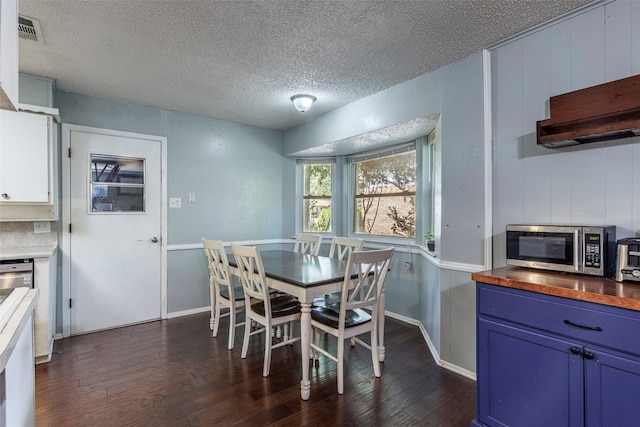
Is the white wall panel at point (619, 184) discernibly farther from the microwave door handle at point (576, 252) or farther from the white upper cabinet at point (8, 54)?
the white upper cabinet at point (8, 54)

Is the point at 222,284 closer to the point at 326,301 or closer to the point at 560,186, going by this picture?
the point at 326,301

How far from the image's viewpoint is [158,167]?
12.4ft

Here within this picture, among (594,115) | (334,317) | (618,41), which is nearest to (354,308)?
(334,317)

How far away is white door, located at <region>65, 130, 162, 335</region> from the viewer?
10.9 feet

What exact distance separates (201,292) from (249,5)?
3.30 meters

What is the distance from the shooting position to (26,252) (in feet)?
8.90

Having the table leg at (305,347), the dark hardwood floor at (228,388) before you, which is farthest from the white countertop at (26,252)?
the table leg at (305,347)

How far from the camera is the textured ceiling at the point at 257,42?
192 cm

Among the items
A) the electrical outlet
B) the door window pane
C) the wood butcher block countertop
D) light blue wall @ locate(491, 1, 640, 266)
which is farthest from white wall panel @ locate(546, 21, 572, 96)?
the electrical outlet

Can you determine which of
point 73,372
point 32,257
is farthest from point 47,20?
point 73,372

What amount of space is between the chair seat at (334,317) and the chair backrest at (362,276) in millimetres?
109

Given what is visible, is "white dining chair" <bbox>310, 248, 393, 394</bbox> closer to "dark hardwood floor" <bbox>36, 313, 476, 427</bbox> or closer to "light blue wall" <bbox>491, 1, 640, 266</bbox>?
"dark hardwood floor" <bbox>36, 313, 476, 427</bbox>

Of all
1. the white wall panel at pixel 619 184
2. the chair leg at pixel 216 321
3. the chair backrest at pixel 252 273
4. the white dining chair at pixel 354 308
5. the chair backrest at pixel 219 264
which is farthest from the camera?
the chair leg at pixel 216 321

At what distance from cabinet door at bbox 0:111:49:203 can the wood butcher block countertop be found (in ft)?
11.6
